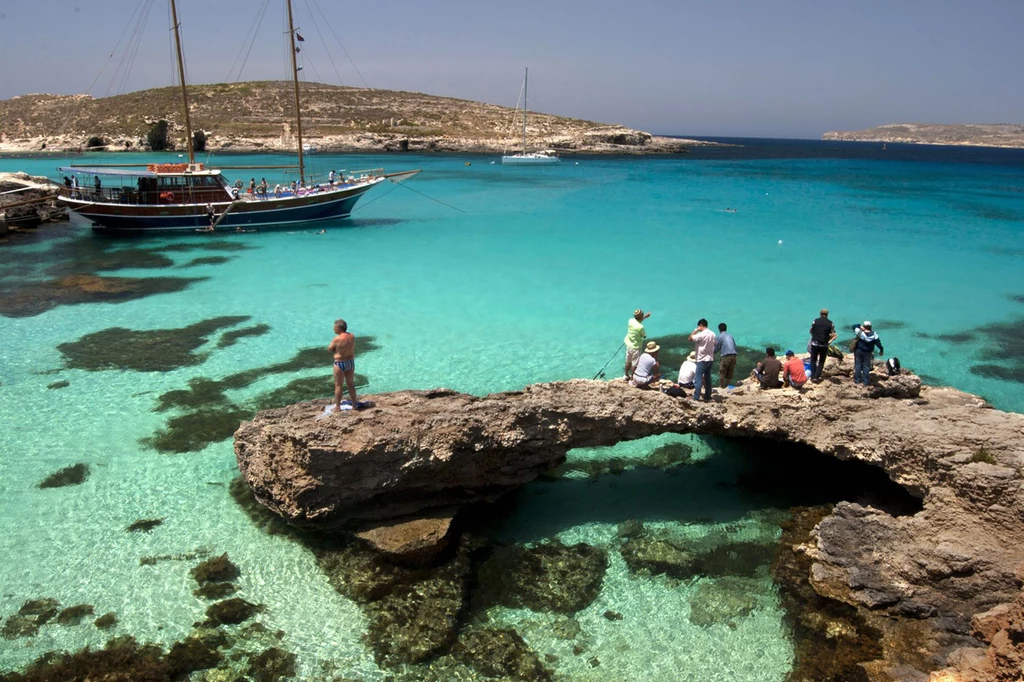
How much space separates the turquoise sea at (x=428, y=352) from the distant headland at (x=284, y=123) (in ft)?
176

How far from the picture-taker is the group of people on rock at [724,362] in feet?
36.4

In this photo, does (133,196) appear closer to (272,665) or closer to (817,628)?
(272,665)

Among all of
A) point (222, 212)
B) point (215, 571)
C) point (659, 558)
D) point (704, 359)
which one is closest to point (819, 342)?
point (704, 359)

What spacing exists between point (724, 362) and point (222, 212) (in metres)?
30.9

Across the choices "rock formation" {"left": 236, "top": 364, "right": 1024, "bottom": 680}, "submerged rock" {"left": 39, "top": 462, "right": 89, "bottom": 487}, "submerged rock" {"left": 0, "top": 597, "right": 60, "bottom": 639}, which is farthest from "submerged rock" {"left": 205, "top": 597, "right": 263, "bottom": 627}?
"submerged rock" {"left": 39, "top": 462, "right": 89, "bottom": 487}

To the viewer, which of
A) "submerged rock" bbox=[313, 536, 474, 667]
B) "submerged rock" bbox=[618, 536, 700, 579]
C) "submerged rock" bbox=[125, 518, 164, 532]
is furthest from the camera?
"submerged rock" bbox=[125, 518, 164, 532]

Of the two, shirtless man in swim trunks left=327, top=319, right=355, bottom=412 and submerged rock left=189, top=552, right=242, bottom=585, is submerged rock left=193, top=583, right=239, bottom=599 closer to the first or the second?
submerged rock left=189, top=552, right=242, bottom=585

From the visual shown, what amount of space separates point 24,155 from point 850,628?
320ft

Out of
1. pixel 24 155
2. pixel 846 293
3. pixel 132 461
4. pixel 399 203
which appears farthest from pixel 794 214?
pixel 24 155

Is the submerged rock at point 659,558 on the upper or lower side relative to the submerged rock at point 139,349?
lower

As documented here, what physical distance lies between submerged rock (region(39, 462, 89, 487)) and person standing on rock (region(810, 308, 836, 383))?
13.3 metres

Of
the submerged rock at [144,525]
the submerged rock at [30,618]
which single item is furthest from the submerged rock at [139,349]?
the submerged rock at [30,618]

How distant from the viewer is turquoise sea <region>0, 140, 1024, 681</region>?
332 inches

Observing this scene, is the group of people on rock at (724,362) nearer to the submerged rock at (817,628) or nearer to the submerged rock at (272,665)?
the submerged rock at (817,628)
